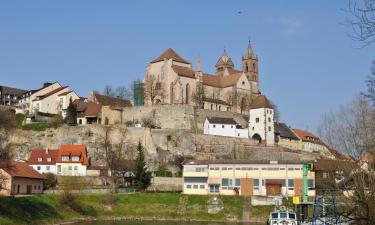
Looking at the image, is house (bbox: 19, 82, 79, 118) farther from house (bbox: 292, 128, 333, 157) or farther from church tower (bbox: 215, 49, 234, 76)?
house (bbox: 292, 128, 333, 157)

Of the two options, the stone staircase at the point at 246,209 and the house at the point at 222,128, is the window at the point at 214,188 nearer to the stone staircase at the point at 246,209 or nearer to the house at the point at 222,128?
the stone staircase at the point at 246,209

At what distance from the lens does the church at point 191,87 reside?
110 meters

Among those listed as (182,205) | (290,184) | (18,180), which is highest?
(18,180)

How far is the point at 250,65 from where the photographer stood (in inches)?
5536

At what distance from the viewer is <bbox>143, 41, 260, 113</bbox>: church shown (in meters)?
110

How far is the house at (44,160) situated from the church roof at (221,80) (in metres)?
39.6

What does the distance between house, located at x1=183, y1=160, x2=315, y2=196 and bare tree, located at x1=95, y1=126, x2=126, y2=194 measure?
12.8 meters

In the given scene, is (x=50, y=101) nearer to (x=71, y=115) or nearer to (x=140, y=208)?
(x=71, y=115)

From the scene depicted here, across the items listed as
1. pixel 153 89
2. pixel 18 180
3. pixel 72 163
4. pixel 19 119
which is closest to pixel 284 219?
pixel 18 180

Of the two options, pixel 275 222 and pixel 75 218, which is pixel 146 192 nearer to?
pixel 75 218

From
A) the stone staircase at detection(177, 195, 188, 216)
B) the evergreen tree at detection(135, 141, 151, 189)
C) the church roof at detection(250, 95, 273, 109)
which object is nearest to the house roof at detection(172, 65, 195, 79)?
the church roof at detection(250, 95, 273, 109)

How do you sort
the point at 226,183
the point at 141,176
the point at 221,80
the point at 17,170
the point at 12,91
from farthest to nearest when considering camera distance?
the point at 12,91 → the point at 221,80 → the point at 141,176 → the point at 226,183 → the point at 17,170

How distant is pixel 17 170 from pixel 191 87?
167 feet

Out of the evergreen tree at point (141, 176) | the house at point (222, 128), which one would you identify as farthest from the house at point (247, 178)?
the house at point (222, 128)
